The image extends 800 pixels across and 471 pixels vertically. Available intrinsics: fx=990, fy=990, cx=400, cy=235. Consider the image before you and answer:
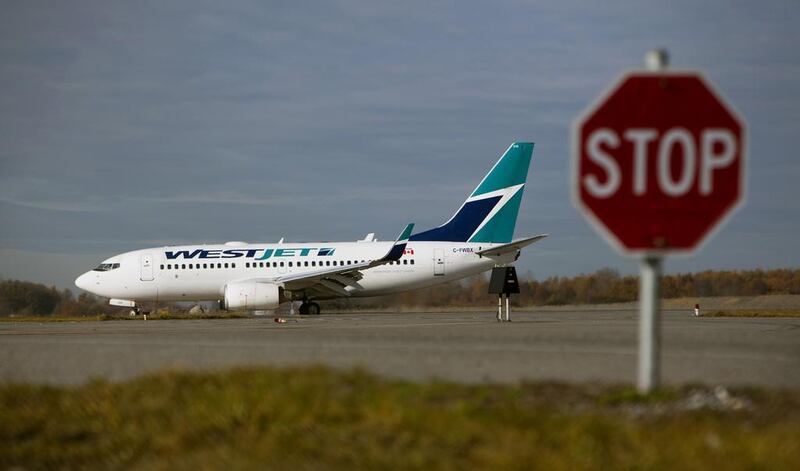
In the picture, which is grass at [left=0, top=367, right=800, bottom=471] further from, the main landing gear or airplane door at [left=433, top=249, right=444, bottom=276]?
airplane door at [left=433, top=249, right=444, bottom=276]

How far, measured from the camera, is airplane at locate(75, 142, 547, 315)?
38156 millimetres

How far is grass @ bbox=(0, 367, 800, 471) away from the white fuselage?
31359 mm

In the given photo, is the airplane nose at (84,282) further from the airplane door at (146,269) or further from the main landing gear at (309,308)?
the main landing gear at (309,308)

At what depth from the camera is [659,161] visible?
563 centimetres

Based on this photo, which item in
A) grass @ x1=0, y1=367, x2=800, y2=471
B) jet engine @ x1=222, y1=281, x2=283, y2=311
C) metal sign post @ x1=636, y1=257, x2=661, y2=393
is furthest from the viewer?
jet engine @ x1=222, y1=281, x2=283, y2=311

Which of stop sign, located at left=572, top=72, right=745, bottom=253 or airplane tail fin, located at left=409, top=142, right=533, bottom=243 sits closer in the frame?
stop sign, located at left=572, top=72, right=745, bottom=253

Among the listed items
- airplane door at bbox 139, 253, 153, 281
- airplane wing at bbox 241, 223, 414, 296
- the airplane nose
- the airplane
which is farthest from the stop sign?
the airplane nose

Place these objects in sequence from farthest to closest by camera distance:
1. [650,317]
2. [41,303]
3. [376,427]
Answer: [41,303], [650,317], [376,427]

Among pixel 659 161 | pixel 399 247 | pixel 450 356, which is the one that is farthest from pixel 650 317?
pixel 399 247

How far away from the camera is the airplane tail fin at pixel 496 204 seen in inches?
1499

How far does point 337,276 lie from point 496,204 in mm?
6810

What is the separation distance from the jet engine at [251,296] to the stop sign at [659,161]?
3027 cm

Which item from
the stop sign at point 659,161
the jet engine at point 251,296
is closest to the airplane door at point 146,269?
the jet engine at point 251,296

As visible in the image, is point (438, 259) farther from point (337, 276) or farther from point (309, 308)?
point (309, 308)
